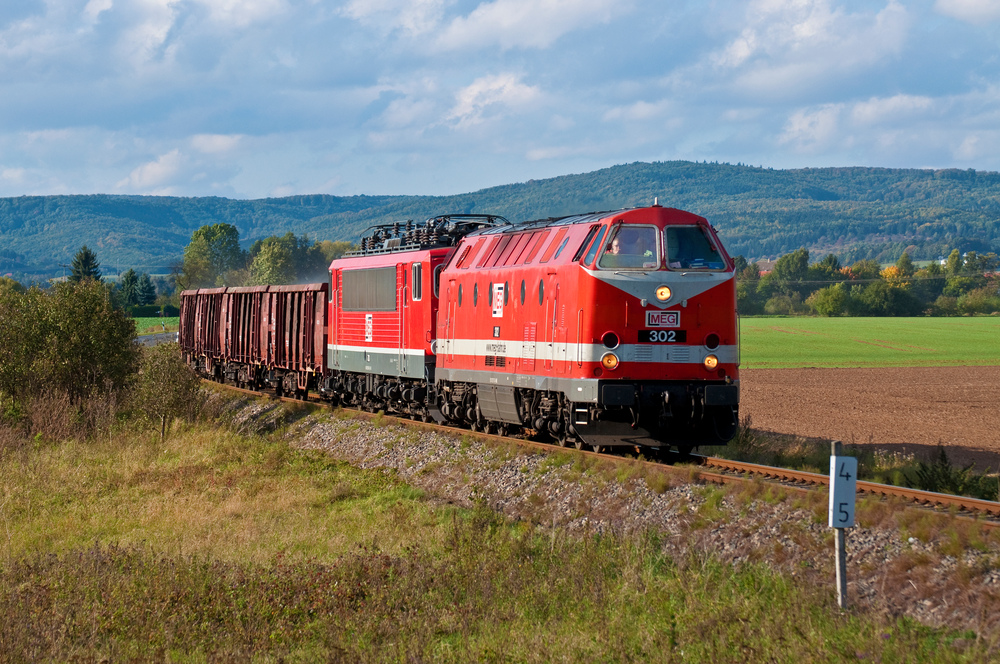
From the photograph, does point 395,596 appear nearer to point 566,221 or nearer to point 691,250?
point 691,250

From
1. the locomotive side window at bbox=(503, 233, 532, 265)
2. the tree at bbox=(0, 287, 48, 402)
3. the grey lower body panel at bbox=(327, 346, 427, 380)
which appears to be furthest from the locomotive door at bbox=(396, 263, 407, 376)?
the tree at bbox=(0, 287, 48, 402)

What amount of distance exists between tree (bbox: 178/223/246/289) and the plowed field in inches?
4924

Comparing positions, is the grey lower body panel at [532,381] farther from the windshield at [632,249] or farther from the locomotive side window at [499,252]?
the locomotive side window at [499,252]

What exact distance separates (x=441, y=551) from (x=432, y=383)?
8.20m

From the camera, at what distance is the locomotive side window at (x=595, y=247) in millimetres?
15188

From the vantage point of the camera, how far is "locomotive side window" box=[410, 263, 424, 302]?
21391 millimetres

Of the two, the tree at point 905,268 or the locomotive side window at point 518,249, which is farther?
the tree at point 905,268

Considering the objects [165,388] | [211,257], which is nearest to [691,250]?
[165,388]

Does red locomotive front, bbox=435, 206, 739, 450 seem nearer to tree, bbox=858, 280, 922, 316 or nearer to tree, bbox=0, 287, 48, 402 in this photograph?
tree, bbox=0, 287, 48, 402

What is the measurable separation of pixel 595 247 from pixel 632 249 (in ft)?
1.90

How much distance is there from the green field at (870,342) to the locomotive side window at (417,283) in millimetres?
40873

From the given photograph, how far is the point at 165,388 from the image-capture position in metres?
27.7

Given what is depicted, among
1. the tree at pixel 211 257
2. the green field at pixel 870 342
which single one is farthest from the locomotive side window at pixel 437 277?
the tree at pixel 211 257

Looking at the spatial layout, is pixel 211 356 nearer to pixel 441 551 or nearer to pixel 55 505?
pixel 55 505
